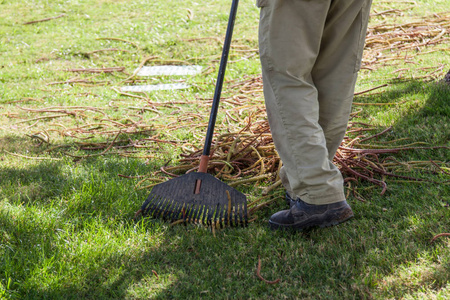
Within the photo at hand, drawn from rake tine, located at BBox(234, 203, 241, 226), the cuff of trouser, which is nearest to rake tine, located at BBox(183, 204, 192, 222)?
rake tine, located at BBox(234, 203, 241, 226)

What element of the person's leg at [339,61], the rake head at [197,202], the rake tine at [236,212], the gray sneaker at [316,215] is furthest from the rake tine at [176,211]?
the person's leg at [339,61]

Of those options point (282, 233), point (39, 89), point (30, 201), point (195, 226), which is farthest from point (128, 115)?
point (282, 233)

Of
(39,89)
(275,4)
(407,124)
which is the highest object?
(275,4)

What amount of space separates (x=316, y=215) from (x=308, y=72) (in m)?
0.74

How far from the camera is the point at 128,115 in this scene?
496cm

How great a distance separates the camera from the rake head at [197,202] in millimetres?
2682

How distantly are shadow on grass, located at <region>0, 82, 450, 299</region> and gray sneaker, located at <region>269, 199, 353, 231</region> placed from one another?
0.22ft

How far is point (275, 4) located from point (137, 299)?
1.50m

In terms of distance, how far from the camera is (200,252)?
2.45 m

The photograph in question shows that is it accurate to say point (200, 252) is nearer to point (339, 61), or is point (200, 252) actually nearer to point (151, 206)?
point (151, 206)

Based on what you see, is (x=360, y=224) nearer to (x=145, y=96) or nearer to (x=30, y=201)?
(x=30, y=201)

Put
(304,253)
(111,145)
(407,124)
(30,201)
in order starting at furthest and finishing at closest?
1. (111,145)
2. (407,124)
3. (30,201)
4. (304,253)

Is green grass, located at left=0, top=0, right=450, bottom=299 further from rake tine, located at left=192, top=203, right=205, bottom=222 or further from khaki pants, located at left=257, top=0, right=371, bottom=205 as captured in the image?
khaki pants, located at left=257, top=0, right=371, bottom=205

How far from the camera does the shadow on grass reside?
6.91ft
